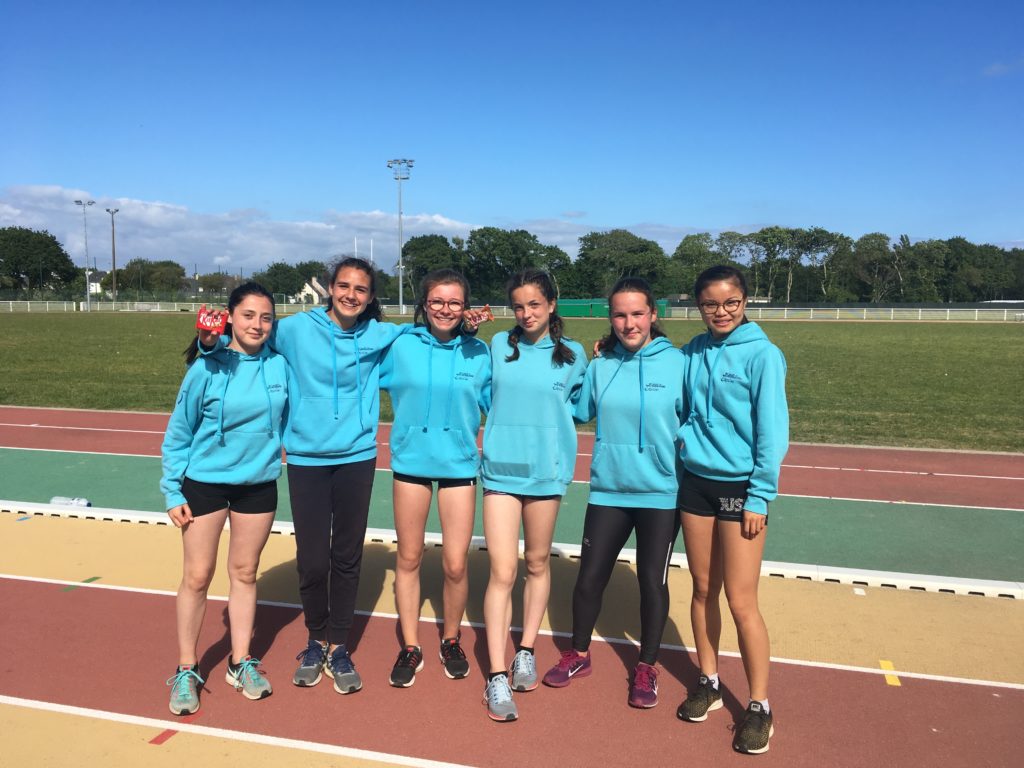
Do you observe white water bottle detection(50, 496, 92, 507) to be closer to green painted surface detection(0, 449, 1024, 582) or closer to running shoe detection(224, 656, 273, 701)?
green painted surface detection(0, 449, 1024, 582)

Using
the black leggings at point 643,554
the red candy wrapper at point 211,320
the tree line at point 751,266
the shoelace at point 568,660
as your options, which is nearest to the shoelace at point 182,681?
the red candy wrapper at point 211,320

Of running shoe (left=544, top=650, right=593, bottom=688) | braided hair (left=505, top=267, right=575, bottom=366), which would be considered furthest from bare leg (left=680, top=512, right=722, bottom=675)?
braided hair (left=505, top=267, right=575, bottom=366)

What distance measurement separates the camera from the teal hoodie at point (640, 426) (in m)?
3.38

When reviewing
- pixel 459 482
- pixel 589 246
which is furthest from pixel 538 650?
pixel 589 246

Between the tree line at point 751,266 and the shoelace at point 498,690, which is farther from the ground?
the tree line at point 751,266

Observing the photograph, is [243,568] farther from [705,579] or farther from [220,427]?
[705,579]

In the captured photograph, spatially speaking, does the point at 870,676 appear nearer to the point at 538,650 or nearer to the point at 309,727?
the point at 538,650

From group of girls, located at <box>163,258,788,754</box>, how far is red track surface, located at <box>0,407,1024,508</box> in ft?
15.0

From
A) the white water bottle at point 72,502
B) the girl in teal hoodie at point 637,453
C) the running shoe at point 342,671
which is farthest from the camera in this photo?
the white water bottle at point 72,502

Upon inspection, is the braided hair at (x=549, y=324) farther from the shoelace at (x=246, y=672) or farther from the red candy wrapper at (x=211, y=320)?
the shoelace at (x=246, y=672)

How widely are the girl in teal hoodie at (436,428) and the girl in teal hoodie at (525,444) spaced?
125mm

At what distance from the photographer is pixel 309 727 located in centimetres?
325

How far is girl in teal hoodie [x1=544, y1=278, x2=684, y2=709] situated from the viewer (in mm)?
3391

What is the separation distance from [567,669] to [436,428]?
4.27 ft
